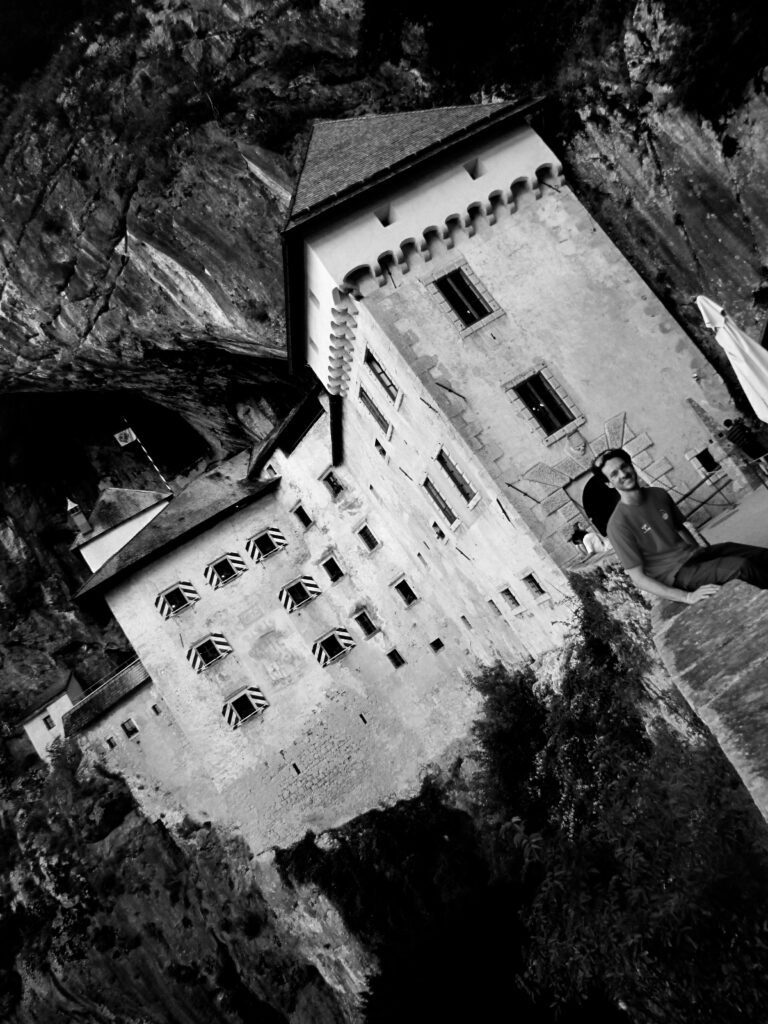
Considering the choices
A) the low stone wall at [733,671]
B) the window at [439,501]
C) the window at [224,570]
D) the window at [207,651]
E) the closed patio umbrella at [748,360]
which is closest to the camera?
the low stone wall at [733,671]

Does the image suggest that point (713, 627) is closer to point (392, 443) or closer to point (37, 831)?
point (392, 443)

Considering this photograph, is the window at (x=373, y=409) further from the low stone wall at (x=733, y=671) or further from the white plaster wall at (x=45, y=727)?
the white plaster wall at (x=45, y=727)

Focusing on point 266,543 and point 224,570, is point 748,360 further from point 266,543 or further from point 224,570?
point 224,570

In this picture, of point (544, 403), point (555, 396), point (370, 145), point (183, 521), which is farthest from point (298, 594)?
point (370, 145)

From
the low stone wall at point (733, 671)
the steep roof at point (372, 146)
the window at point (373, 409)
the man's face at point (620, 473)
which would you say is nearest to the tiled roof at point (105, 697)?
the window at point (373, 409)

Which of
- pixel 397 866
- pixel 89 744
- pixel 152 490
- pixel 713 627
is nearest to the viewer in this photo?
pixel 713 627

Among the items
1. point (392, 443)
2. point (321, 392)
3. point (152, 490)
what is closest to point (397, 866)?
point (392, 443)

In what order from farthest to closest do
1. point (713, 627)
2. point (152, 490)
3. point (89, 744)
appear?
point (152, 490) < point (89, 744) < point (713, 627)
